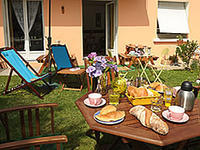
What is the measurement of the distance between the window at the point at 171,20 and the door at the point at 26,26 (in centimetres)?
464

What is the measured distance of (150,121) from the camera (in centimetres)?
156

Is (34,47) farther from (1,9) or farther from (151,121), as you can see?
(151,121)

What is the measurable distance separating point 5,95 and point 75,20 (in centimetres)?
407

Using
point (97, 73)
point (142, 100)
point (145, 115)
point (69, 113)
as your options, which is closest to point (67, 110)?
point (69, 113)

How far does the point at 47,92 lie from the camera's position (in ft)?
15.0

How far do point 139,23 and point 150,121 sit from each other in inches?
278

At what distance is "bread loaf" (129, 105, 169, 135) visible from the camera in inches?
58.7

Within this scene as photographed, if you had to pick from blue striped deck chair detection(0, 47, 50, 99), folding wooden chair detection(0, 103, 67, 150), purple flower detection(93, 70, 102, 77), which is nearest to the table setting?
purple flower detection(93, 70, 102, 77)

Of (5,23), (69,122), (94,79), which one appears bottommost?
(69,122)

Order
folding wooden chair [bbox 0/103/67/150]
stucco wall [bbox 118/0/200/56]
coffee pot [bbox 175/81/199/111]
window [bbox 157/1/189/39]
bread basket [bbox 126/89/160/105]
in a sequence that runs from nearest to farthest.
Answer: folding wooden chair [bbox 0/103/67/150] → coffee pot [bbox 175/81/199/111] → bread basket [bbox 126/89/160/105] → stucco wall [bbox 118/0/200/56] → window [bbox 157/1/189/39]

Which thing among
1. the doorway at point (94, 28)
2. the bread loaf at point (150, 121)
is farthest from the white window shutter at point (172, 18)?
the bread loaf at point (150, 121)

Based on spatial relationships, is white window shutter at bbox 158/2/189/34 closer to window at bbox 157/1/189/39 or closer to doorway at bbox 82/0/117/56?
window at bbox 157/1/189/39

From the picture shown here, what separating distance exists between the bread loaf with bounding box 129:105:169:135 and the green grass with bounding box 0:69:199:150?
1.12 m

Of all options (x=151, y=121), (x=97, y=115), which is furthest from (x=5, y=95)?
(x=151, y=121)
